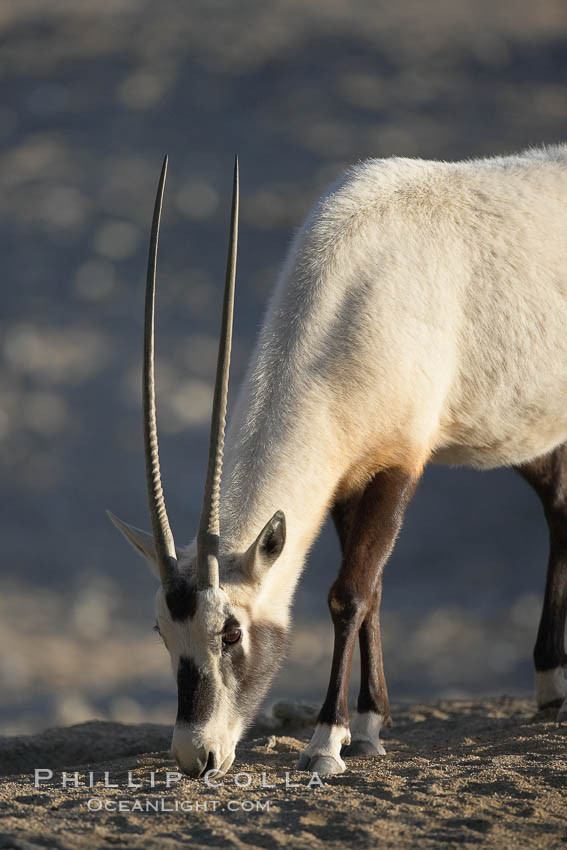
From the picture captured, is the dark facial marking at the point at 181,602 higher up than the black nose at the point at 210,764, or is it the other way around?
the dark facial marking at the point at 181,602

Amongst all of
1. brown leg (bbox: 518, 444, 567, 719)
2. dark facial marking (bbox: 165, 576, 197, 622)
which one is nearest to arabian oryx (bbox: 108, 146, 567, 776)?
dark facial marking (bbox: 165, 576, 197, 622)

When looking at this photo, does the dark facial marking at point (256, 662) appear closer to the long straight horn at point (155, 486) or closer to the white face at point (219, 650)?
the white face at point (219, 650)

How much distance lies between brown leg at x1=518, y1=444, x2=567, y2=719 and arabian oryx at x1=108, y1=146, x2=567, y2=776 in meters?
0.69

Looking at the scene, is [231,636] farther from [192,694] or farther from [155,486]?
[155,486]

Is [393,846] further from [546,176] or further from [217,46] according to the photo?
[217,46]

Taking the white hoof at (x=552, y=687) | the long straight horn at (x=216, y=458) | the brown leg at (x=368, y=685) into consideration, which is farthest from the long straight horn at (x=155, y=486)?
the white hoof at (x=552, y=687)

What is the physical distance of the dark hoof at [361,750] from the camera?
221 inches

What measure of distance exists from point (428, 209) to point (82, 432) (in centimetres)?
1355

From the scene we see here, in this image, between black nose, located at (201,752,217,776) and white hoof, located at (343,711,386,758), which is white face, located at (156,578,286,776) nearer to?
black nose, located at (201,752,217,776)

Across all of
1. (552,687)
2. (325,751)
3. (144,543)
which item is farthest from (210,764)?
(552,687)

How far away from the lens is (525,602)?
15547 mm

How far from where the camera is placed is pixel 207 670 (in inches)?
187

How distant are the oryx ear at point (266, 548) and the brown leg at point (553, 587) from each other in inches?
101

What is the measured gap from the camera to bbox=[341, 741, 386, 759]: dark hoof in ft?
18.4
